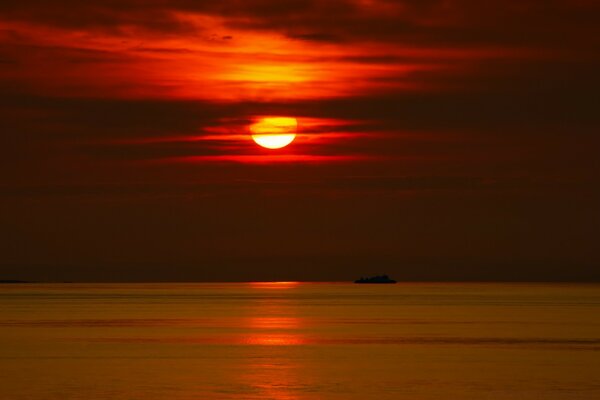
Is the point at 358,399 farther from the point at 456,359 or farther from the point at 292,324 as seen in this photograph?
the point at 292,324

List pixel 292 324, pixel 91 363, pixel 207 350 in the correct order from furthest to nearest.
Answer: pixel 292 324, pixel 207 350, pixel 91 363

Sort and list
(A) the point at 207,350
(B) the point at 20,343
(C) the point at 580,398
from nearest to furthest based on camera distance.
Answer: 1. (C) the point at 580,398
2. (A) the point at 207,350
3. (B) the point at 20,343

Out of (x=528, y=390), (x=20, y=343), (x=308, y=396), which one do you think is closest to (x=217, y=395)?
(x=308, y=396)

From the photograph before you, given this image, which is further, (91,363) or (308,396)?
(91,363)

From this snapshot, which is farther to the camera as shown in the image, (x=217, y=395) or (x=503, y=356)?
(x=503, y=356)

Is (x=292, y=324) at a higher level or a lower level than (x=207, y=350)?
higher

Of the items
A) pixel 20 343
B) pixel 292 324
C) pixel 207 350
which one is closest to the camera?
pixel 207 350

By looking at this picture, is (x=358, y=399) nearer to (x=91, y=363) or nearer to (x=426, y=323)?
(x=91, y=363)

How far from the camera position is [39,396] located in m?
41.9

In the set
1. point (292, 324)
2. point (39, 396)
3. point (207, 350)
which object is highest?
point (292, 324)

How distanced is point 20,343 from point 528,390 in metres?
34.8

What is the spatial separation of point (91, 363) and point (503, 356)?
19858 millimetres

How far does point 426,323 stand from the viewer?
314 ft

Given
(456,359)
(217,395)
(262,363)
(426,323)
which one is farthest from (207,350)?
(426,323)
